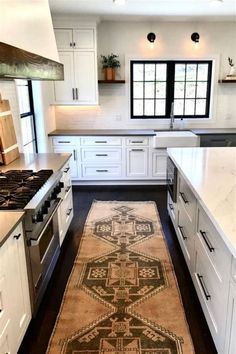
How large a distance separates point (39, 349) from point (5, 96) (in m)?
2.49

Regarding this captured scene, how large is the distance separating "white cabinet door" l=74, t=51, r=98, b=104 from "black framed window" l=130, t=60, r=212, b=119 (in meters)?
0.73

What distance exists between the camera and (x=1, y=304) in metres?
1.54

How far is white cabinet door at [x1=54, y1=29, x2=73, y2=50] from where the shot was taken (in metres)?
4.61

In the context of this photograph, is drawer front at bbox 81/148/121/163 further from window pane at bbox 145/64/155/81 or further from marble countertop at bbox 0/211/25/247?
marble countertop at bbox 0/211/25/247

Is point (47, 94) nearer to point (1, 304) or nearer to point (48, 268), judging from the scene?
point (48, 268)

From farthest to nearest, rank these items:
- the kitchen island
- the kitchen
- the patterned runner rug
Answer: the kitchen → the patterned runner rug → the kitchen island

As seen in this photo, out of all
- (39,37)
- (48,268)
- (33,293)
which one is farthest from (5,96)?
(33,293)

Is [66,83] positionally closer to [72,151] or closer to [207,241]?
[72,151]

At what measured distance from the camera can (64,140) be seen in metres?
4.87

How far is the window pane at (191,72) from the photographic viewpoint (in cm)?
520

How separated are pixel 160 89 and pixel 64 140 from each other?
187cm

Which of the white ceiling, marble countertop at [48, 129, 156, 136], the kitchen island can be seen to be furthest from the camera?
marble countertop at [48, 129, 156, 136]

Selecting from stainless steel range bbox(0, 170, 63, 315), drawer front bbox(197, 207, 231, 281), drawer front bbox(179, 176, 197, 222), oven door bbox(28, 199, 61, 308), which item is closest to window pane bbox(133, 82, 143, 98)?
drawer front bbox(179, 176, 197, 222)

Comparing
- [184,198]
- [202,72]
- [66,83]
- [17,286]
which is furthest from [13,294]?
[202,72]
